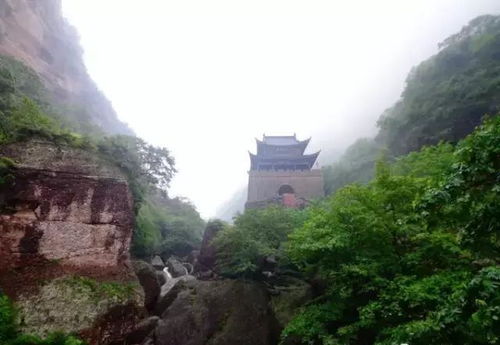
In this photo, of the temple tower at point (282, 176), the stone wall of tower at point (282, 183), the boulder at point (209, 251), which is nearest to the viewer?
the boulder at point (209, 251)

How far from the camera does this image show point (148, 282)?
14602mm

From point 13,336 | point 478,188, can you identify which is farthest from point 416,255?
point 13,336

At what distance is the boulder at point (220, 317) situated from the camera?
1212 cm

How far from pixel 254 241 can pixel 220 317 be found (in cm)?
327

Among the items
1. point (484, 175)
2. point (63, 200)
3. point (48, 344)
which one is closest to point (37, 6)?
point (63, 200)

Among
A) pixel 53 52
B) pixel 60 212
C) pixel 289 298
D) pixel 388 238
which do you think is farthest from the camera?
pixel 53 52

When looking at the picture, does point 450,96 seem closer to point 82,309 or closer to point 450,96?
point 450,96

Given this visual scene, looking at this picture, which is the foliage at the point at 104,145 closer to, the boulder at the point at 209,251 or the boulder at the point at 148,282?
the boulder at the point at 148,282

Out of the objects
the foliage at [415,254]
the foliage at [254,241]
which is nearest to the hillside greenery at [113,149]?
the foliage at [254,241]

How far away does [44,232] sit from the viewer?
36.1 feet

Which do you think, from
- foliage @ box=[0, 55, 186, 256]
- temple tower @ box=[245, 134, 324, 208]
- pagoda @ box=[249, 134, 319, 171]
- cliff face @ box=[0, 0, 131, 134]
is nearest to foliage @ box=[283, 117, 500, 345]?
foliage @ box=[0, 55, 186, 256]

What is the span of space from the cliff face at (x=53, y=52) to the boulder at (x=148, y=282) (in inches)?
1094

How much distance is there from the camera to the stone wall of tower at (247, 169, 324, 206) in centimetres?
3466

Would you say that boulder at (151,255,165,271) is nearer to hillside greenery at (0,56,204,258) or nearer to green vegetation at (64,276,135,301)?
hillside greenery at (0,56,204,258)
